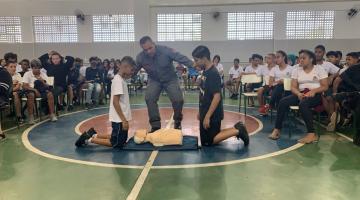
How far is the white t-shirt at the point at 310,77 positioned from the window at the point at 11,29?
14704mm

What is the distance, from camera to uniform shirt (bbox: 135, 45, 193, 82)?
557cm

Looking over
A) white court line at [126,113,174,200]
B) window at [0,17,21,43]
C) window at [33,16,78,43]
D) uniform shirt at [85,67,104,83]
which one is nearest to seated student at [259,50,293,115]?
white court line at [126,113,174,200]

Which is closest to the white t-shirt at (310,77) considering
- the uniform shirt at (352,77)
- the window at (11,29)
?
the uniform shirt at (352,77)

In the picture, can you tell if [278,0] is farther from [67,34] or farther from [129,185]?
[129,185]

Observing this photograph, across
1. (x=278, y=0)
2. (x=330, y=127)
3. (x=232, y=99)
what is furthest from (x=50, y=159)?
A: (x=278, y=0)

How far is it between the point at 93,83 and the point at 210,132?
5498 millimetres

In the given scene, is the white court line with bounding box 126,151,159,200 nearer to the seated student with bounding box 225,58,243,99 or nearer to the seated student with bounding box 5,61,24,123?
the seated student with bounding box 5,61,24,123

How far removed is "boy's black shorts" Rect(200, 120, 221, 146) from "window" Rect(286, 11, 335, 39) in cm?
1143

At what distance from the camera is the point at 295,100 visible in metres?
5.57

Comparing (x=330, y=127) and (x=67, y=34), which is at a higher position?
(x=67, y=34)

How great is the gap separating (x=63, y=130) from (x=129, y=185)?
3289 millimetres

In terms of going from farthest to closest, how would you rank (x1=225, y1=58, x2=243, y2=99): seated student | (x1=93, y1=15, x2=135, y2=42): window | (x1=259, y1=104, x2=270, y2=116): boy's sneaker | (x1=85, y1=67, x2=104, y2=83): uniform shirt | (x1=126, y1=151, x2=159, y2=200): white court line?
(x1=93, y1=15, x2=135, y2=42): window < (x1=225, y1=58, x2=243, y2=99): seated student < (x1=85, y1=67, x2=104, y2=83): uniform shirt < (x1=259, y1=104, x2=270, y2=116): boy's sneaker < (x1=126, y1=151, x2=159, y2=200): white court line

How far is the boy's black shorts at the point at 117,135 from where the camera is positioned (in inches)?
187

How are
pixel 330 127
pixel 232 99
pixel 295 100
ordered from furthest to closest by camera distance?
pixel 232 99 < pixel 330 127 < pixel 295 100
